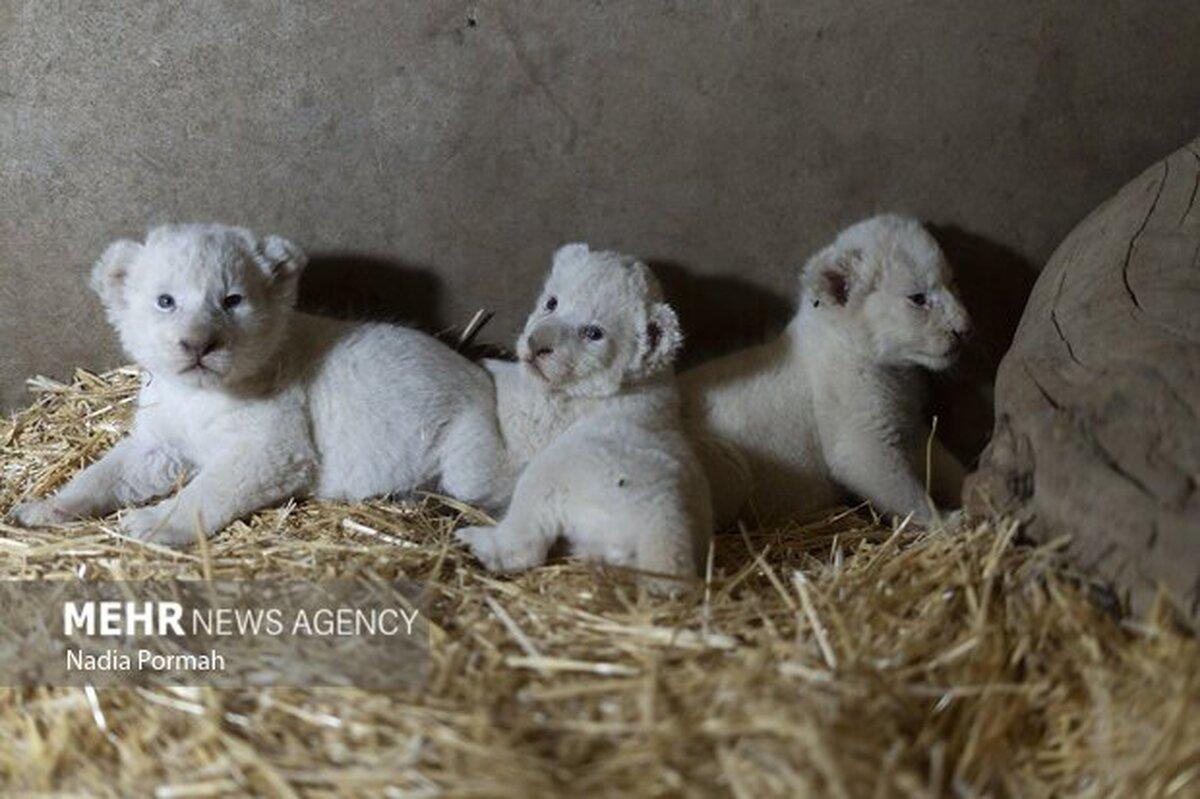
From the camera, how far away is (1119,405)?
382 cm

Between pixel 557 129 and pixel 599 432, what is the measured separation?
1555 mm

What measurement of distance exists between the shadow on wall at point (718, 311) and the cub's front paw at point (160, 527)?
2.37 m

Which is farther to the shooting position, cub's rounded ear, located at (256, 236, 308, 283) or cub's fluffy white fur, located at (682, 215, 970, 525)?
cub's fluffy white fur, located at (682, 215, 970, 525)

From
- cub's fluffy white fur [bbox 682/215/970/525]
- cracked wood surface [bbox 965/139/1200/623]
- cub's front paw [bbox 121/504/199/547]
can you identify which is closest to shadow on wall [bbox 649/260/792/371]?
cub's fluffy white fur [bbox 682/215/970/525]

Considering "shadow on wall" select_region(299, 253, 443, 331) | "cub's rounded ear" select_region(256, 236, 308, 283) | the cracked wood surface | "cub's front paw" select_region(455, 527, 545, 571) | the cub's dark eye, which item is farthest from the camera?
"shadow on wall" select_region(299, 253, 443, 331)

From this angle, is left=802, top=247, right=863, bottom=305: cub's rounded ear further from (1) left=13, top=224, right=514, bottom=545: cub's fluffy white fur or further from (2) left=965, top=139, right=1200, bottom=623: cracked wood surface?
(1) left=13, top=224, right=514, bottom=545: cub's fluffy white fur

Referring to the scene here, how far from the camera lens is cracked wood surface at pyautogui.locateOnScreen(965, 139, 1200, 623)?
355 cm

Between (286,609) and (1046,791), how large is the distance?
236 centimetres

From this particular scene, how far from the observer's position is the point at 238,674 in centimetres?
355

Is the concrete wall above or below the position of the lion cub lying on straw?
above

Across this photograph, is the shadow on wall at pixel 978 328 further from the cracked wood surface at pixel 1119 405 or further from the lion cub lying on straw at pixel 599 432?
the lion cub lying on straw at pixel 599 432

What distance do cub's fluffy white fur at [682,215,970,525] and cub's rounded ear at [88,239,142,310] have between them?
2.37 m

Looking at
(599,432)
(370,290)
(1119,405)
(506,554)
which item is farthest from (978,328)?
(370,290)

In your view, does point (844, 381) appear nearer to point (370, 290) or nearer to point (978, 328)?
point (978, 328)
